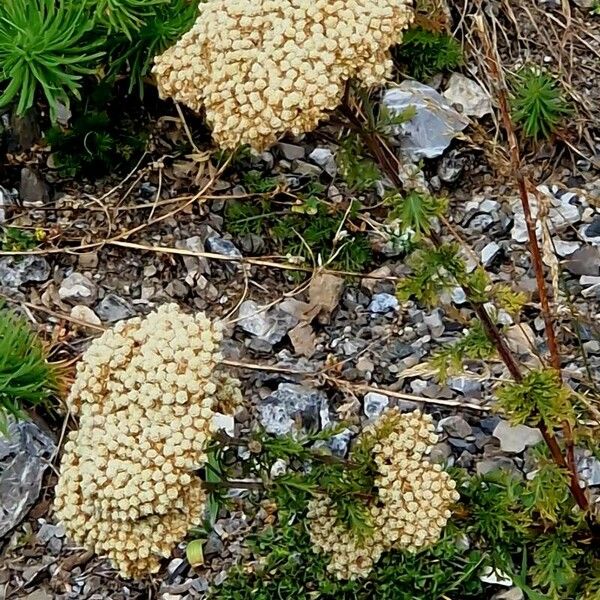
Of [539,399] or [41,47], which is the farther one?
[41,47]

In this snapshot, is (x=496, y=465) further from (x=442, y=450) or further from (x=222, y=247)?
(x=222, y=247)

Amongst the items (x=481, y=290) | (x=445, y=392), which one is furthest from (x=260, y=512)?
(x=481, y=290)

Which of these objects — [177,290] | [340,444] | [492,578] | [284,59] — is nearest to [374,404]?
[340,444]

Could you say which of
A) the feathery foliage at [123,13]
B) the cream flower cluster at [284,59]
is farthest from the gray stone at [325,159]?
the cream flower cluster at [284,59]

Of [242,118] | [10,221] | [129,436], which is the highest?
[242,118]

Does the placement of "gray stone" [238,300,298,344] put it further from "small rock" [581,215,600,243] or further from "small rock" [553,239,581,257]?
"small rock" [581,215,600,243]

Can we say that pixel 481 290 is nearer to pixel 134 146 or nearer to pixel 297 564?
pixel 297 564

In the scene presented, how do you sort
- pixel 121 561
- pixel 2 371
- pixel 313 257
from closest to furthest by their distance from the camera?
1. pixel 121 561
2. pixel 2 371
3. pixel 313 257
